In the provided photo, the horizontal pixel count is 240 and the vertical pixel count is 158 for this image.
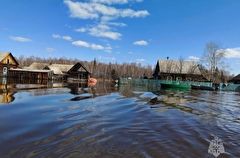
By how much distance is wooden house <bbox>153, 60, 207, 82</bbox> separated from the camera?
75.1 metres

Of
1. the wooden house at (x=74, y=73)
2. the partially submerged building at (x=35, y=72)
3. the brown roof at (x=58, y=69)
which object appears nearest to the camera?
the partially submerged building at (x=35, y=72)

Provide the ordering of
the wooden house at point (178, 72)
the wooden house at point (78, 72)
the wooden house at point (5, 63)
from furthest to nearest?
the wooden house at point (78, 72)
the wooden house at point (178, 72)
the wooden house at point (5, 63)

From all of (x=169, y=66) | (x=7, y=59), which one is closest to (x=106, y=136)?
(x=7, y=59)

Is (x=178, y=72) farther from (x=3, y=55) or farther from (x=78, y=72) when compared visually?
(x=3, y=55)

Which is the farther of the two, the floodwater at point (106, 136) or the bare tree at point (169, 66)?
the bare tree at point (169, 66)

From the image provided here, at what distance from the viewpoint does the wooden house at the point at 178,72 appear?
246ft

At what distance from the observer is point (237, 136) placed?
31.5ft

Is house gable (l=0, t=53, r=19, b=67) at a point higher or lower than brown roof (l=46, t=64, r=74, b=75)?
higher

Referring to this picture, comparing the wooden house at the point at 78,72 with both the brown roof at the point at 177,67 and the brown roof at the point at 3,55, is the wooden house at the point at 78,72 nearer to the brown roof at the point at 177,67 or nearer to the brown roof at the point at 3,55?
the brown roof at the point at 3,55

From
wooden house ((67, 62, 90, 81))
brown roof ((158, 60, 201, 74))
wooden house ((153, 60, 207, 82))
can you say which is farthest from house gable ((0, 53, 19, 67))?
brown roof ((158, 60, 201, 74))

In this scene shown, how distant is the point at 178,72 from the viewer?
75688mm

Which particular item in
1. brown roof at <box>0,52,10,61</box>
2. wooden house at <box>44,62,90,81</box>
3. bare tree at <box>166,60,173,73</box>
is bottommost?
wooden house at <box>44,62,90,81</box>

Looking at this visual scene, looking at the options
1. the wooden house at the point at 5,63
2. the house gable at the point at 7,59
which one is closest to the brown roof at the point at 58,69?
the house gable at the point at 7,59

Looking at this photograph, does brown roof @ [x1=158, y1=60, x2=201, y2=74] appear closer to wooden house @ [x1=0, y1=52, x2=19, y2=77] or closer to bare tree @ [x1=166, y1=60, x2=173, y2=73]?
bare tree @ [x1=166, y1=60, x2=173, y2=73]
